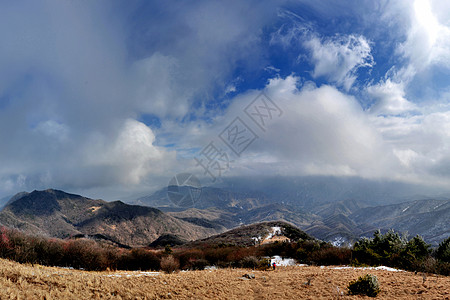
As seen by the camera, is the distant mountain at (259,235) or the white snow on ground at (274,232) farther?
the white snow on ground at (274,232)

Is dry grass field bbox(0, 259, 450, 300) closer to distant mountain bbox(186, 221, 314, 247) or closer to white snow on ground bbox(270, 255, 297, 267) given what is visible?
white snow on ground bbox(270, 255, 297, 267)

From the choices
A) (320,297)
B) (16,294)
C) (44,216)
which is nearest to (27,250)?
(16,294)

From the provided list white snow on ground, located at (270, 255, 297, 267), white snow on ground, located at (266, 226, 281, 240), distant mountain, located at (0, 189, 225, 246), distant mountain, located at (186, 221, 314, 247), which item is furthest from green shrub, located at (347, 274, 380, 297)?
distant mountain, located at (0, 189, 225, 246)

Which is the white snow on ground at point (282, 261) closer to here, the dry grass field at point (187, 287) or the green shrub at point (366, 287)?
the dry grass field at point (187, 287)

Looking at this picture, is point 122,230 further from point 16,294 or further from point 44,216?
point 16,294

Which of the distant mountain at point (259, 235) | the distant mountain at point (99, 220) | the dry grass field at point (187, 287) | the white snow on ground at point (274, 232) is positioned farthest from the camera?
the distant mountain at point (99, 220)

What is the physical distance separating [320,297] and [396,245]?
17.5 metres

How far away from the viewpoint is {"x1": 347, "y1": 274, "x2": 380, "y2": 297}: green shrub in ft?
35.3

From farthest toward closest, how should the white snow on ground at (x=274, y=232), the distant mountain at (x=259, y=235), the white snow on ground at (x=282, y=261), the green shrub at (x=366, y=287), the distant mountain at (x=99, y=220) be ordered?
1. the distant mountain at (x=99, y=220)
2. the white snow on ground at (x=274, y=232)
3. the distant mountain at (x=259, y=235)
4. the white snow on ground at (x=282, y=261)
5. the green shrub at (x=366, y=287)

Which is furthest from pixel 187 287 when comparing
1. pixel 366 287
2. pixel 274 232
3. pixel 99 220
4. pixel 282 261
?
pixel 99 220

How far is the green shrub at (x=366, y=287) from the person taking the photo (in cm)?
1076

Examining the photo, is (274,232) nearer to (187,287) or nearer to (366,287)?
(366,287)

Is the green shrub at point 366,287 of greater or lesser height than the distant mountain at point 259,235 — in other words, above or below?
above

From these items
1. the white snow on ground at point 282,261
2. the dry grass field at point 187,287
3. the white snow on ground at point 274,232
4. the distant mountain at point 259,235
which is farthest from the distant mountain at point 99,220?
the dry grass field at point 187,287
